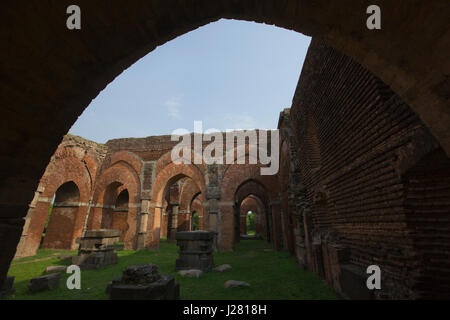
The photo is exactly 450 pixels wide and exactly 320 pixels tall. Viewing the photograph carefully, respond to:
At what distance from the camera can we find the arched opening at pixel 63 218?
469 inches

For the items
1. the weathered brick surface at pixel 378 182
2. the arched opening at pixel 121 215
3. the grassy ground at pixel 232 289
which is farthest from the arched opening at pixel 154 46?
the arched opening at pixel 121 215

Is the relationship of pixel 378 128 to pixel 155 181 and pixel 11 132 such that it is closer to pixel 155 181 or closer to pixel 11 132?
pixel 11 132

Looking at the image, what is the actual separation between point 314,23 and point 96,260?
8.52m

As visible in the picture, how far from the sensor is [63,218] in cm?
1237

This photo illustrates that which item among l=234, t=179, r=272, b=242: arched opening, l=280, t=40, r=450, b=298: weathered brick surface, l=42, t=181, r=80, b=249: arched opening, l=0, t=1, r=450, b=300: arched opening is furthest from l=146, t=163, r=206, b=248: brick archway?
l=0, t=1, r=450, b=300: arched opening

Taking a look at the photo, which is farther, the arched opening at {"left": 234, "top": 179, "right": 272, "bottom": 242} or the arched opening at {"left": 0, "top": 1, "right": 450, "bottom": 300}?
the arched opening at {"left": 234, "top": 179, "right": 272, "bottom": 242}

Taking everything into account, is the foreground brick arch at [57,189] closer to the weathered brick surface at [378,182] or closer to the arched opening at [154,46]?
the arched opening at [154,46]

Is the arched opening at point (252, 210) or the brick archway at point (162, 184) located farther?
the arched opening at point (252, 210)

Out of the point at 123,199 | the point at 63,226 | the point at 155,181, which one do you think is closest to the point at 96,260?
the point at 155,181

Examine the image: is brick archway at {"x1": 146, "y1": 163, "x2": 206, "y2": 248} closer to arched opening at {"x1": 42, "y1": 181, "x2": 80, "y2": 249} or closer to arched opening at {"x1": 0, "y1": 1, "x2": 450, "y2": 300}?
arched opening at {"x1": 42, "y1": 181, "x2": 80, "y2": 249}

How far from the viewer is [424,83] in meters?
1.55

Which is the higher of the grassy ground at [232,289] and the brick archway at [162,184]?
the brick archway at [162,184]

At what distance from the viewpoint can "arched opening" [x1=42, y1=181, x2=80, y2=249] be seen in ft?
39.1

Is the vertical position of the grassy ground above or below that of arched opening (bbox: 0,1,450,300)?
below
